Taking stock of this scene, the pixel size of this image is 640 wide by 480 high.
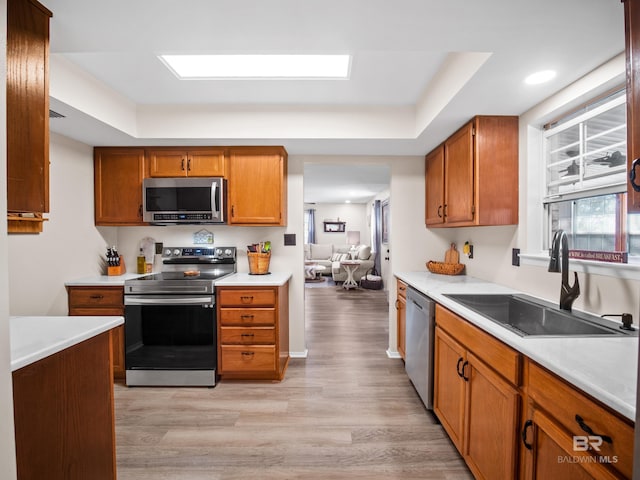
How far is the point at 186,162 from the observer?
2812mm

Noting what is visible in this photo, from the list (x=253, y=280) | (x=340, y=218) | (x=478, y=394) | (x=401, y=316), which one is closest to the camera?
(x=478, y=394)

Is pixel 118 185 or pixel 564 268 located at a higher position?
pixel 118 185

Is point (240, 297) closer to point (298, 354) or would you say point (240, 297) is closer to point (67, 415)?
point (298, 354)

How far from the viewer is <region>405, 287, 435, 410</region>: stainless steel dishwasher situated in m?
2.07

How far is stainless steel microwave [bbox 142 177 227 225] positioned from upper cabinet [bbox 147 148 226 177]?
0.22 ft

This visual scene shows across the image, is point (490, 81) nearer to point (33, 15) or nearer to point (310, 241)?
point (33, 15)

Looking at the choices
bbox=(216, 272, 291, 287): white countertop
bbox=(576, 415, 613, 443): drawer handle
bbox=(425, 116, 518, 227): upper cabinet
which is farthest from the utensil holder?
bbox=(576, 415, 613, 443): drawer handle

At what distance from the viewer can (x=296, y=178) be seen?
10.3 feet

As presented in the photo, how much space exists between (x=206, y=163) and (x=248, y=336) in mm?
1599

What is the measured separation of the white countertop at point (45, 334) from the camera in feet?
3.23

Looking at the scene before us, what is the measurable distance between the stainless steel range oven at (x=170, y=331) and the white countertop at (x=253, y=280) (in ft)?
0.41

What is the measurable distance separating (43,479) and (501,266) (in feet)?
8.98

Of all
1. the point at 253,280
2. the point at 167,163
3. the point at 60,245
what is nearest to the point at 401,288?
the point at 253,280

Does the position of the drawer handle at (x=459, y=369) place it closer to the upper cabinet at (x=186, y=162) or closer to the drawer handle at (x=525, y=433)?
the drawer handle at (x=525, y=433)
